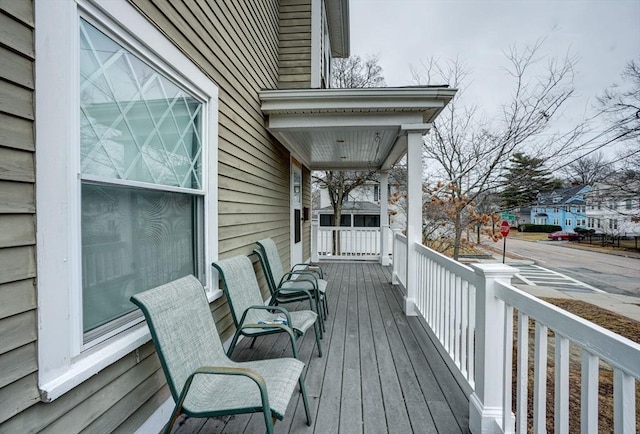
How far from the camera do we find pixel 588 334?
1.08m

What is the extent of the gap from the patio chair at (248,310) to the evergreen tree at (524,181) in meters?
6.54

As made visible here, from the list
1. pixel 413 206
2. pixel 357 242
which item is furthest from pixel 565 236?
pixel 413 206

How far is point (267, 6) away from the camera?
448 cm

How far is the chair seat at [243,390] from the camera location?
1504 millimetres

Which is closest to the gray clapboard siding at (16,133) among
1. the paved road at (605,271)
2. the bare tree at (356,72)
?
the bare tree at (356,72)

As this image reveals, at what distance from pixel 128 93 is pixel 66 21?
44cm

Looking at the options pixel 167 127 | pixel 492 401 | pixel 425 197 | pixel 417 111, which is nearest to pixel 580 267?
pixel 425 197

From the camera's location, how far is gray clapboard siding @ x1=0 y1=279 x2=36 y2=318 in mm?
1021

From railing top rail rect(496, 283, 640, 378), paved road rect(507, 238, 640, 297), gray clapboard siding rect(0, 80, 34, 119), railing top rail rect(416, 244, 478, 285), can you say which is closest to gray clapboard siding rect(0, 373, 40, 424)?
gray clapboard siding rect(0, 80, 34, 119)

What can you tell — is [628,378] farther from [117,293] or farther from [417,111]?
[417,111]

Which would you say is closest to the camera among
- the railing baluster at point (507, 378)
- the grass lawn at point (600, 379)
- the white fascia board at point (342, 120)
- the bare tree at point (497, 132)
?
the railing baluster at point (507, 378)

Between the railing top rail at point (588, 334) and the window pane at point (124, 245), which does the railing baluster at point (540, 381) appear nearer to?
the railing top rail at point (588, 334)

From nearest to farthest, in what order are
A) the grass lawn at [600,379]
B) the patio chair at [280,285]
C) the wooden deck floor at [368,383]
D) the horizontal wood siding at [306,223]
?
the wooden deck floor at [368,383] → the grass lawn at [600,379] → the patio chair at [280,285] → the horizontal wood siding at [306,223]

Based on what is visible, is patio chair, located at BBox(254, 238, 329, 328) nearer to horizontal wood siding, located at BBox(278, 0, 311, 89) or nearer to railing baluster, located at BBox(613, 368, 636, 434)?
railing baluster, located at BBox(613, 368, 636, 434)
